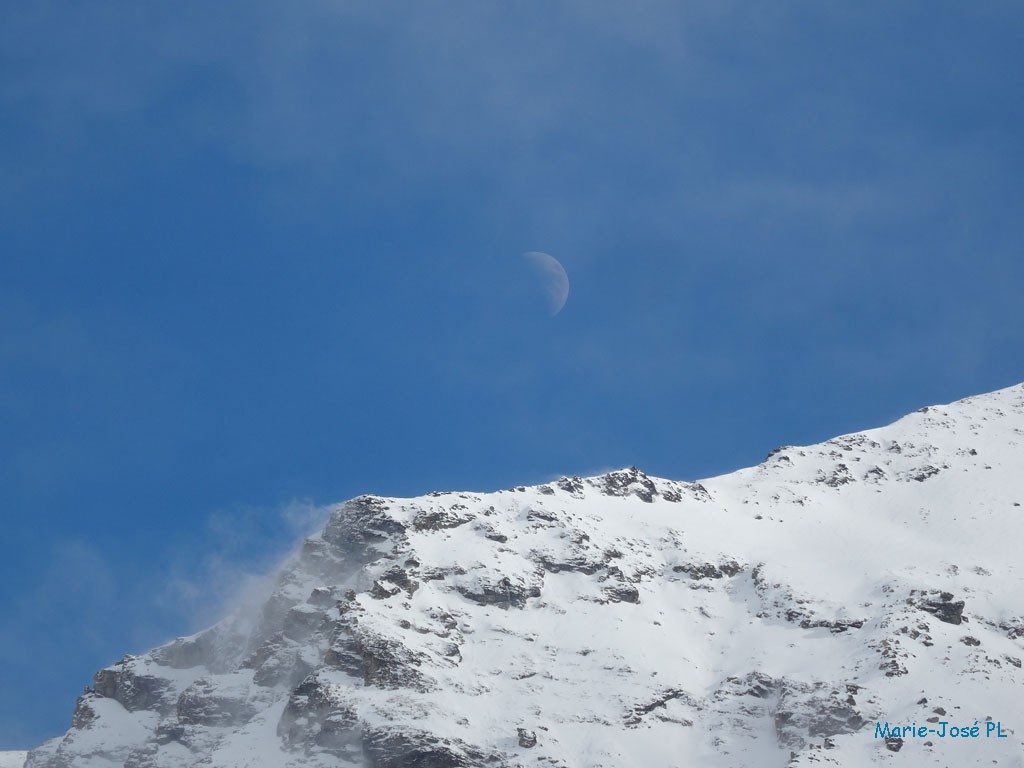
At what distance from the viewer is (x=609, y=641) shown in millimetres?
153750

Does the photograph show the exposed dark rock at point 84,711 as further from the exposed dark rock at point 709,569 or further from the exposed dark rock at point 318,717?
the exposed dark rock at point 709,569

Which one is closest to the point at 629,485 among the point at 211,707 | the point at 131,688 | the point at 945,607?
the point at 945,607

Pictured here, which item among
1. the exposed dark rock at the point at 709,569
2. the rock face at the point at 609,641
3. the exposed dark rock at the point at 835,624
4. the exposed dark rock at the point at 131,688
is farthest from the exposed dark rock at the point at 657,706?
the exposed dark rock at the point at 131,688

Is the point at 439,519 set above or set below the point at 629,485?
below

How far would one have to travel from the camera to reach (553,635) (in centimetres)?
15538

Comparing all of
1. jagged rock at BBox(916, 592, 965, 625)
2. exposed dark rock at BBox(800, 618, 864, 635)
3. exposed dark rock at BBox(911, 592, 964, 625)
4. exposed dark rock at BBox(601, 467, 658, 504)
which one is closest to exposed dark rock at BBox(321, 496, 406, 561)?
exposed dark rock at BBox(601, 467, 658, 504)

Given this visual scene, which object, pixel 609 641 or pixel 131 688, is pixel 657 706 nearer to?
pixel 609 641

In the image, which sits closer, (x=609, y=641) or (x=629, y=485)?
(x=609, y=641)

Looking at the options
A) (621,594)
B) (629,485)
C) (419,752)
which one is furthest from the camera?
(629,485)

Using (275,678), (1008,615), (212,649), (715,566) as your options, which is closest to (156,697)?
(212,649)

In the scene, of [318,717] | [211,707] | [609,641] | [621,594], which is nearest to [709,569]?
[621,594]

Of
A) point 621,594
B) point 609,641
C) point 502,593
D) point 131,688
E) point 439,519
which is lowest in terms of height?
point 609,641

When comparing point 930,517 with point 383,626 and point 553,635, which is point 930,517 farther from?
point 383,626

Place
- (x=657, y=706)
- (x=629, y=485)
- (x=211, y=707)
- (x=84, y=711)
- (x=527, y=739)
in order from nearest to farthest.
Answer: (x=527, y=739) → (x=657, y=706) → (x=211, y=707) → (x=84, y=711) → (x=629, y=485)
